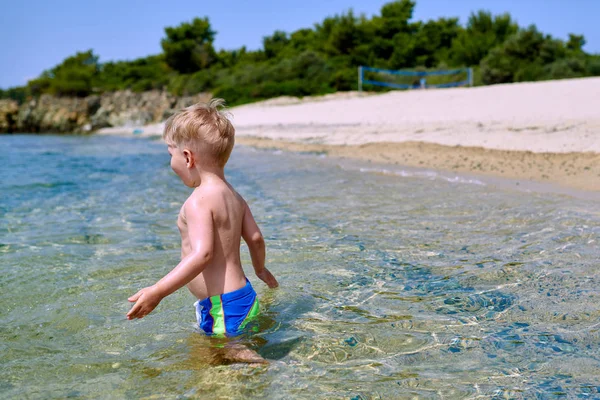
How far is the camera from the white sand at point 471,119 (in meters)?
9.67

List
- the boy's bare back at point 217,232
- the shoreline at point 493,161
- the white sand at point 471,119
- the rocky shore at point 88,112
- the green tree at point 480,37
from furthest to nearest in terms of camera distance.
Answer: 1. the rocky shore at point 88,112
2. the green tree at point 480,37
3. the white sand at point 471,119
4. the shoreline at point 493,161
5. the boy's bare back at point 217,232

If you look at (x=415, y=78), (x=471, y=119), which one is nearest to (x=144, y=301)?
(x=471, y=119)

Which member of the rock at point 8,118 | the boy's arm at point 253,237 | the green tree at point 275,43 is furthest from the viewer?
the green tree at point 275,43

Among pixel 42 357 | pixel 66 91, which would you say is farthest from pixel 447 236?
pixel 66 91

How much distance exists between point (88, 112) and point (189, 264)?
45.5 metres

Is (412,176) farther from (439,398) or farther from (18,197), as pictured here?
(439,398)

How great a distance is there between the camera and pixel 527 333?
93.6 inches

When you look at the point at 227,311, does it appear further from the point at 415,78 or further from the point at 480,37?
the point at 480,37

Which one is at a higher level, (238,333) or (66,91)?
(66,91)

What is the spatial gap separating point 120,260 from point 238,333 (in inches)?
71.8

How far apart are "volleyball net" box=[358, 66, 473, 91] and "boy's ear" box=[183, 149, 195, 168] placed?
2331 centimetres

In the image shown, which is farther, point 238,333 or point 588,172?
point 588,172

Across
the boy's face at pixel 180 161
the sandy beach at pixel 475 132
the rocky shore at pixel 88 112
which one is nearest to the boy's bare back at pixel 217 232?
the boy's face at pixel 180 161

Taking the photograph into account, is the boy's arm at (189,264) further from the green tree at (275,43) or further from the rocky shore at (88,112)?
the green tree at (275,43)
